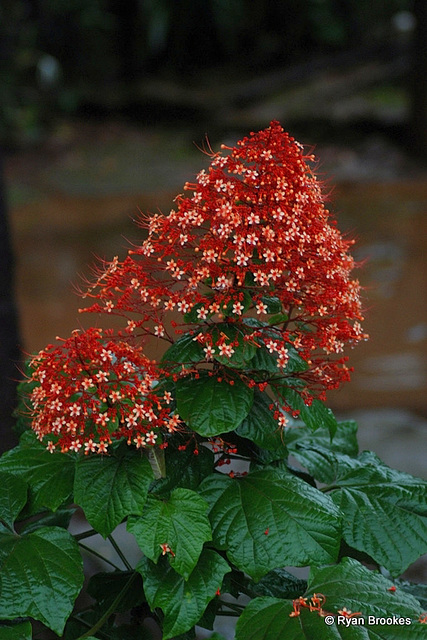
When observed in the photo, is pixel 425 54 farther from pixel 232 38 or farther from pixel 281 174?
pixel 281 174

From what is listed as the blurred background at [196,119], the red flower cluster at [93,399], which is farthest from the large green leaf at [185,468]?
the blurred background at [196,119]

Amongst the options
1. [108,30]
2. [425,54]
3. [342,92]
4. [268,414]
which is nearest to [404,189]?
[425,54]

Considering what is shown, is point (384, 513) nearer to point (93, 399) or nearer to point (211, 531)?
point (211, 531)

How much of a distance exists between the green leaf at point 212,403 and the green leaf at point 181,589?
0.74 feet

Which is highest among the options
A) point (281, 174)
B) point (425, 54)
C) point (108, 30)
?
point (108, 30)

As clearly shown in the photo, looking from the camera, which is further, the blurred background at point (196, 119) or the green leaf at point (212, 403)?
the blurred background at point (196, 119)

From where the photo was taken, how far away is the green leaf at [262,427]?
1470 millimetres

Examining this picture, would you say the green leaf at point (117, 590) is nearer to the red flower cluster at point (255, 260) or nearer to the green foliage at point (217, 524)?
the green foliage at point (217, 524)

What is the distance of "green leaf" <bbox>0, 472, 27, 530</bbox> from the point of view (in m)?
1.44

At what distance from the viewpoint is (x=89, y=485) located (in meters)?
1.39

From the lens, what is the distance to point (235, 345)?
1.39 meters

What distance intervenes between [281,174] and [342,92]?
9.39 meters

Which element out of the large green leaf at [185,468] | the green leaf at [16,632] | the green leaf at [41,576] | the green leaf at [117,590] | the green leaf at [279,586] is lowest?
the green leaf at [16,632]

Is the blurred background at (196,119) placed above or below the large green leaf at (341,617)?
above
